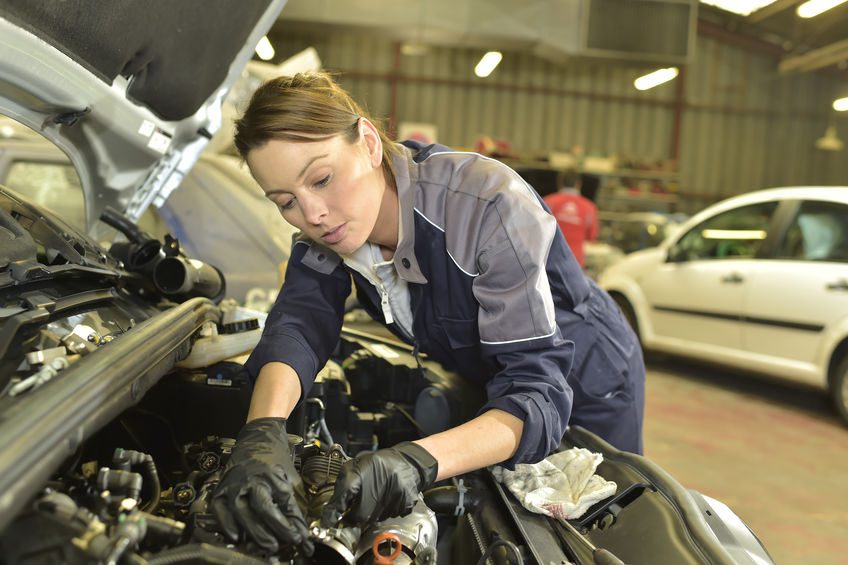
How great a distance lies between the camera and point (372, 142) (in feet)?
4.42

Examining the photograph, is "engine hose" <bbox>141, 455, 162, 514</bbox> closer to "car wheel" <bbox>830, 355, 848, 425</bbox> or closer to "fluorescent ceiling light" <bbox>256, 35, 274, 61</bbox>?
"car wheel" <bbox>830, 355, 848, 425</bbox>

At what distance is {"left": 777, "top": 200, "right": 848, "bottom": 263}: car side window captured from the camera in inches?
155

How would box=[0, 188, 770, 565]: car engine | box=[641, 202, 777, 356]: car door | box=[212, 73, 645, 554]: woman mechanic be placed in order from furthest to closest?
box=[641, 202, 777, 356]: car door → box=[212, 73, 645, 554]: woman mechanic → box=[0, 188, 770, 565]: car engine

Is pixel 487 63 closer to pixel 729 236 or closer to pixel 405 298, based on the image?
pixel 729 236

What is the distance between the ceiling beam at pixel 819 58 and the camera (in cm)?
949

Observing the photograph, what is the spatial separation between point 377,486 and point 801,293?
3799 millimetres

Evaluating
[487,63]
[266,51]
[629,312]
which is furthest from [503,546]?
[266,51]

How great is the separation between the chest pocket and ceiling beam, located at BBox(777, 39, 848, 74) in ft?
33.6

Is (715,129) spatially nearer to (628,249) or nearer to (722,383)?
(628,249)

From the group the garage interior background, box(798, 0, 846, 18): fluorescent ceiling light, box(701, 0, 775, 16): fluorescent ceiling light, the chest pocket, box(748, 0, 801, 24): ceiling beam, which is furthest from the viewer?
the garage interior background

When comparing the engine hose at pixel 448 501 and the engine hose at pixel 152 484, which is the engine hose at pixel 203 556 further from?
the engine hose at pixel 448 501

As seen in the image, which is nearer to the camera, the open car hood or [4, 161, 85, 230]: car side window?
the open car hood

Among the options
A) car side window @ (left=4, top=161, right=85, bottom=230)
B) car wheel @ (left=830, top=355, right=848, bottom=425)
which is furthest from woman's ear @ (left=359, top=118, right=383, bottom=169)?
car wheel @ (left=830, top=355, right=848, bottom=425)

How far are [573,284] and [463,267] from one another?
310 mm
